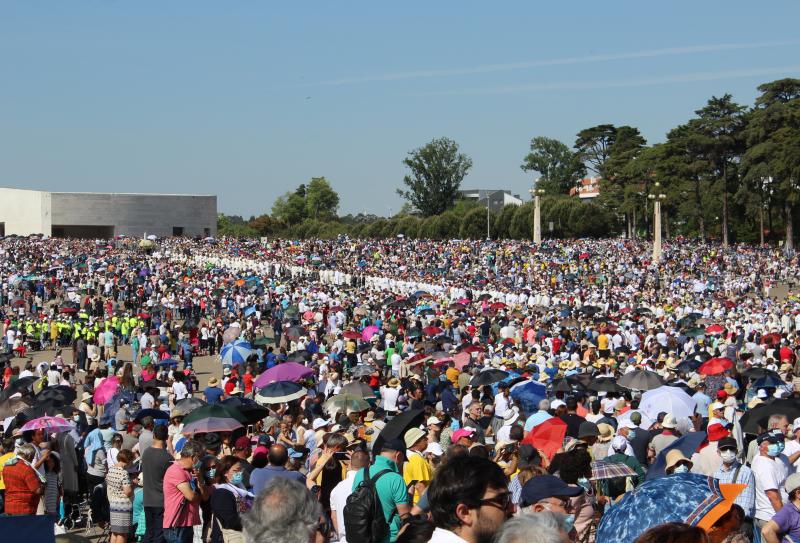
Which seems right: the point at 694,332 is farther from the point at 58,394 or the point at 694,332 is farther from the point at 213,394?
the point at 58,394

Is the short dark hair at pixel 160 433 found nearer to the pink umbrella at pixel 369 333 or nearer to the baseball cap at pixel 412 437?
the baseball cap at pixel 412 437

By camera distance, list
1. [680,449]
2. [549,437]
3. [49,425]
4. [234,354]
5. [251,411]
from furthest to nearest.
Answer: [234,354] < [251,411] < [49,425] < [549,437] < [680,449]

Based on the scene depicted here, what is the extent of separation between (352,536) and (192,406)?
6986 mm

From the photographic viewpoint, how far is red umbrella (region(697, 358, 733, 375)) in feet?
51.8

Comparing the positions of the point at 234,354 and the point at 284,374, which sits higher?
the point at 284,374

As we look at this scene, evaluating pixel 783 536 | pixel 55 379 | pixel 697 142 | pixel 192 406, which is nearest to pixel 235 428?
pixel 192 406

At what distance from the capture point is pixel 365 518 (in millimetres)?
6027

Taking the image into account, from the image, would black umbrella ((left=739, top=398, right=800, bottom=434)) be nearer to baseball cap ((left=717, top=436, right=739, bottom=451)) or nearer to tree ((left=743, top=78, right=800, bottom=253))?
baseball cap ((left=717, top=436, right=739, bottom=451))

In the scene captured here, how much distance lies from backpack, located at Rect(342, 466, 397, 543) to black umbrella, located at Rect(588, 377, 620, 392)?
8.56m

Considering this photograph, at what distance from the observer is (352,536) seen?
19.8 feet

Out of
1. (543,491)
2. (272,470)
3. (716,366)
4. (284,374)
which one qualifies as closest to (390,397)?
(284,374)

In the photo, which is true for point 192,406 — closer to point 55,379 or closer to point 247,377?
point 247,377

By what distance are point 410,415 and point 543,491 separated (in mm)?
2220

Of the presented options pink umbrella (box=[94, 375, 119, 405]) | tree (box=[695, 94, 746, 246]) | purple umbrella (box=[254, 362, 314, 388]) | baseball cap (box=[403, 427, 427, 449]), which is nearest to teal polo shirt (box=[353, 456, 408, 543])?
baseball cap (box=[403, 427, 427, 449])
